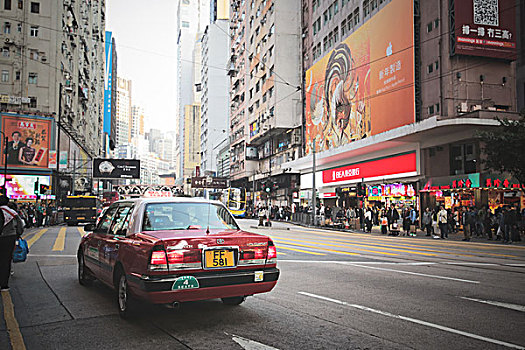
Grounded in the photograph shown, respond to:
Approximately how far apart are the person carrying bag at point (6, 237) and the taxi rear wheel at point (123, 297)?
9.80ft

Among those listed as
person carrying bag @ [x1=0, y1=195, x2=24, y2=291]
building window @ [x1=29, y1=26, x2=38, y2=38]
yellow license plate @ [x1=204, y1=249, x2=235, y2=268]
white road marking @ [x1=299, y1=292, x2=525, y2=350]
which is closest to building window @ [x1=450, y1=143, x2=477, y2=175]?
white road marking @ [x1=299, y1=292, x2=525, y2=350]

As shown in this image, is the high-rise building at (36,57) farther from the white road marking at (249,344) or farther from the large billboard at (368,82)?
the white road marking at (249,344)

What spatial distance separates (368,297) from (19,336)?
473 centimetres

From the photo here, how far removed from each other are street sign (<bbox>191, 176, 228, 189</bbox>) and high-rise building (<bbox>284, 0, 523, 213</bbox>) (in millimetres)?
44404

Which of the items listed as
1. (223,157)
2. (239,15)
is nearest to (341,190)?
(239,15)

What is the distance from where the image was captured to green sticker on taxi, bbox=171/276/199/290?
16.9ft

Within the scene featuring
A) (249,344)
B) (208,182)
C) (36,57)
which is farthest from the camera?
(208,182)

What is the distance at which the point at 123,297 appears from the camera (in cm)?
575

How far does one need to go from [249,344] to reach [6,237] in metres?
5.25

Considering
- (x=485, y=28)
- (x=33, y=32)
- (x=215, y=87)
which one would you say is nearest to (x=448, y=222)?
(x=485, y=28)

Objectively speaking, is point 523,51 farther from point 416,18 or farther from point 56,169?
point 56,169

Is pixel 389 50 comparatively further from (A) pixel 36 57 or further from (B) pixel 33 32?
(B) pixel 33 32

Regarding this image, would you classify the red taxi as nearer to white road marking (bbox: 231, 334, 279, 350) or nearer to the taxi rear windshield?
the taxi rear windshield

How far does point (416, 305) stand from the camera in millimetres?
6582
